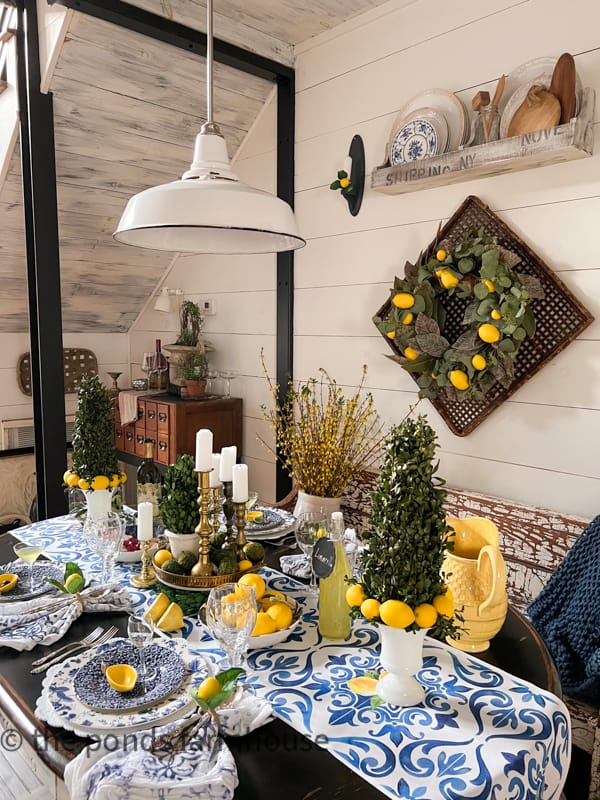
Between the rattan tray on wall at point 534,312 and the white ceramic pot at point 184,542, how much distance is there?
1214mm

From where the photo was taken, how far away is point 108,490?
182 cm

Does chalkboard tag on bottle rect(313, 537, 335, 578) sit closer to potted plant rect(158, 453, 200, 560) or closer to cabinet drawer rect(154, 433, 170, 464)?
potted plant rect(158, 453, 200, 560)

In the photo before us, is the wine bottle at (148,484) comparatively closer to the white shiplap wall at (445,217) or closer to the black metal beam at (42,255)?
the black metal beam at (42,255)

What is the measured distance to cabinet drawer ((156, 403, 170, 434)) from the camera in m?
3.05

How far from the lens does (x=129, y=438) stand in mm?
3389

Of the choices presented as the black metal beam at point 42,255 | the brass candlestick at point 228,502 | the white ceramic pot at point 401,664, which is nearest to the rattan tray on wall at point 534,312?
the brass candlestick at point 228,502

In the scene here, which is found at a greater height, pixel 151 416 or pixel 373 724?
pixel 151 416

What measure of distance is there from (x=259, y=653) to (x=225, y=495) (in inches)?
17.9

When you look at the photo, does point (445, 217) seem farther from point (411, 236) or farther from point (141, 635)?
point (141, 635)

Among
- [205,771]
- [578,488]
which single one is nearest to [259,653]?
[205,771]

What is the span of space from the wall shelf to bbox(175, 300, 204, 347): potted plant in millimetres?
1298

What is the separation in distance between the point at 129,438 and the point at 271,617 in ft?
7.61

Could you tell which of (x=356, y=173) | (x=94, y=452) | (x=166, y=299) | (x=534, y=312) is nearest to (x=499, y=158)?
(x=534, y=312)

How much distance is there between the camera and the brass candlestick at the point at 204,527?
4.50 ft
